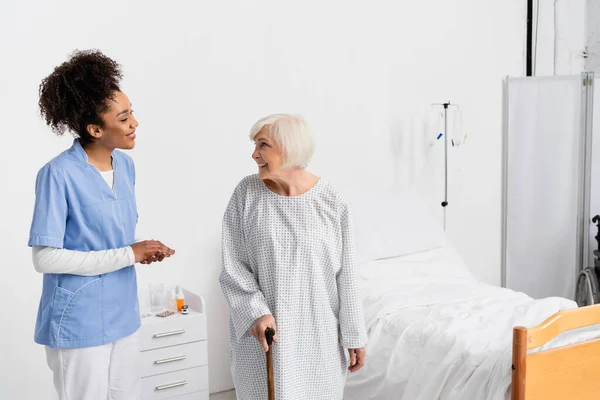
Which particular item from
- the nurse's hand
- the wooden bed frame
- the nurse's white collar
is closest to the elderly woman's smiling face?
the nurse's hand

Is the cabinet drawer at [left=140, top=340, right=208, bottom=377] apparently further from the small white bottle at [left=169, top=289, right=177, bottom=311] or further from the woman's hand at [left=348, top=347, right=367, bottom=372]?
the woman's hand at [left=348, top=347, right=367, bottom=372]

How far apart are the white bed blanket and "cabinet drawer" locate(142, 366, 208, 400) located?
0.63 metres

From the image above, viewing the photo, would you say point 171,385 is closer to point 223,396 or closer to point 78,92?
point 223,396

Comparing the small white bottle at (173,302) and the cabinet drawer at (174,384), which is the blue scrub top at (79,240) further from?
the small white bottle at (173,302)

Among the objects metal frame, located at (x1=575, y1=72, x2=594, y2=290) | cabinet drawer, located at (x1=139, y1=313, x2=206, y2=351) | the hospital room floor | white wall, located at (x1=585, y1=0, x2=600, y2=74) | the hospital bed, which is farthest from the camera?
white wall, located at (x1=585, y1=0, x2=600, y2=74)

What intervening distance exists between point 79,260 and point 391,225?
2.01 meters

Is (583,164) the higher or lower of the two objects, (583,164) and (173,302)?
the higher

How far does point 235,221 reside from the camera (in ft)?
6.45

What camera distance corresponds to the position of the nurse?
1.85 m

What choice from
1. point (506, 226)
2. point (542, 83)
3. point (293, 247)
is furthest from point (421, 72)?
point (293, 247)

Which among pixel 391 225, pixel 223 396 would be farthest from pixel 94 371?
pixel 391 225

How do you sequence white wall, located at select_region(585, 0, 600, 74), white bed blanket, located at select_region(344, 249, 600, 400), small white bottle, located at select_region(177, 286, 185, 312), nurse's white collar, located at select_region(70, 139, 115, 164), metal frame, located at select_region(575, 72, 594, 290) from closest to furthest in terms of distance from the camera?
nurse's white collar, located at select_region(70, 139, 115, 164) → white bed blanket, located at select_region(344, 249, 600, 400) → small white bottle, located at select_region(177, 286, 185, 312) → metal frame, located at select_region(575, 72, 594, 290) → white wall, located at select_region(585, 0, 600, 74)

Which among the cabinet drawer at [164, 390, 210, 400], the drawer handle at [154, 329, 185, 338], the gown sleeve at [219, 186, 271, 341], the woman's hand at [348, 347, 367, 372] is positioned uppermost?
the gown sleeve at [219, 186, 271, 341]

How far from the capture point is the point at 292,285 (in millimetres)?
1888
